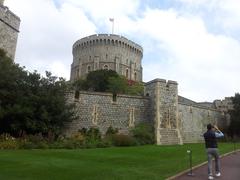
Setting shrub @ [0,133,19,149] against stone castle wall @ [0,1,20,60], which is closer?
shrub @ [0,133,19,149]

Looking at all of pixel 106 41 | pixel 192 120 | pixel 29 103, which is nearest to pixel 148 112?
pixel 192 120

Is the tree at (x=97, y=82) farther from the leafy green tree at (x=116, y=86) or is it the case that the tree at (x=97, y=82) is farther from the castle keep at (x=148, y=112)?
the castle keep at (x=148, y=112)

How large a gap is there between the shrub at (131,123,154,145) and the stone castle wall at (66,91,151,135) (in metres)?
1.36

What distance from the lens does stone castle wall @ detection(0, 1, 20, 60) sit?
36.0 metres

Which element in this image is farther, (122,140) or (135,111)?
(135,111)

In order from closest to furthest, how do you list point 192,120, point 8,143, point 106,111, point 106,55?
point 8,143
point 106,111
point 192,120
point 106,55

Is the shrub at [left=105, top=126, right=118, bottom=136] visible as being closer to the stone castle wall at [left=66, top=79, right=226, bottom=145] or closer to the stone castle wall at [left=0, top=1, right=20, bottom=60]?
the stone castle wall at [left=66, top=79, right=226, bottom=145]

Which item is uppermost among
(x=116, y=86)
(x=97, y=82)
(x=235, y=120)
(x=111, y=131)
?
(x=97, y=82)

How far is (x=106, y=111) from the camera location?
28.1 metres

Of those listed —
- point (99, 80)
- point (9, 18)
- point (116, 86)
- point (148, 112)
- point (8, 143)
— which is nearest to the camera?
point (8, 143)

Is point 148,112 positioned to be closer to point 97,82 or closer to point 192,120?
point 192,120

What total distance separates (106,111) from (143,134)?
12.5ft

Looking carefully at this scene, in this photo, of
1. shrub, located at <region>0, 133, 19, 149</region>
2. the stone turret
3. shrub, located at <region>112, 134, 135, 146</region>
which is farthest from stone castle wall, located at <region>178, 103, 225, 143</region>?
shrub, located at <region>0, 133, 19, 149</region>

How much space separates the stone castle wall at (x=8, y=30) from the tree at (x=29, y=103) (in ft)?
39.6
